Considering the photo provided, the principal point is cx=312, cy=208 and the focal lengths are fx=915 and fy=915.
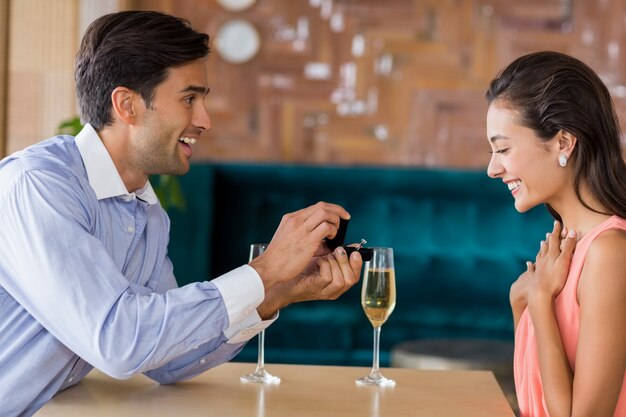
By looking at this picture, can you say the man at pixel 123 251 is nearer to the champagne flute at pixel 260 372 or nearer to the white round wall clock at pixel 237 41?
the champagne flute at pixel 260 372

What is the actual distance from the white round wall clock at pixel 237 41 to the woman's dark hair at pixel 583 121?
3239mm

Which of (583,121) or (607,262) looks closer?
(607,262)

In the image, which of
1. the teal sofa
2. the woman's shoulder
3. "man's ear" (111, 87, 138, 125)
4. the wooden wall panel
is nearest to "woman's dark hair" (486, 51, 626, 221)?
the woman's shoulder

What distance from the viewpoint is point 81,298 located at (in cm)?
168

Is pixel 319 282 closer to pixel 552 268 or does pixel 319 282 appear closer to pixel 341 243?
pixel 341 243

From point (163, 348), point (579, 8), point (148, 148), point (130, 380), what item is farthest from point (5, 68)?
point (579, 8)

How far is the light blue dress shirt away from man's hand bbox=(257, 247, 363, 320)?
A: 8 cm

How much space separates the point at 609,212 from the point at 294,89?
334cm

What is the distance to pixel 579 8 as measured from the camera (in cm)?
495

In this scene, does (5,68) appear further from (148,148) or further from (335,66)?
(335,66)

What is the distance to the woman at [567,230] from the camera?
1.72 metres

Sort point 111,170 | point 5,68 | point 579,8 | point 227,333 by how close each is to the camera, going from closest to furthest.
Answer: point 227,333
point 111,170
point 5,68
point 579,8

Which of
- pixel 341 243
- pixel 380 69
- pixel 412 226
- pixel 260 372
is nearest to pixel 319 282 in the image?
pixel 341 243

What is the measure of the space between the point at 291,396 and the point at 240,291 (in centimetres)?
24
